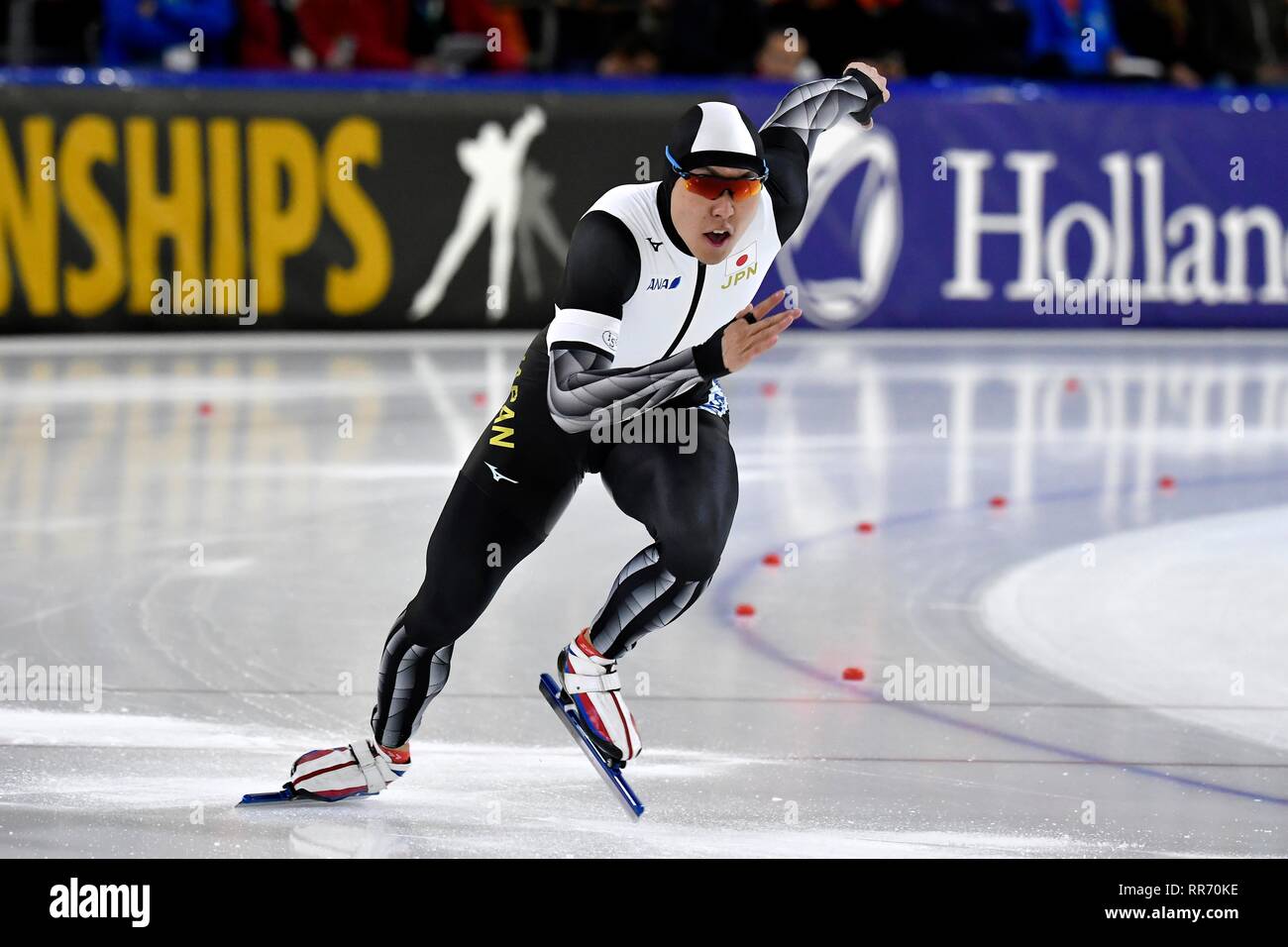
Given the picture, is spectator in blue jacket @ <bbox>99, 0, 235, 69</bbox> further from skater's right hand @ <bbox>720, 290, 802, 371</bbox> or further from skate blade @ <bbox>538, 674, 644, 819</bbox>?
skater's right hand @ <bbox>720, 290, 802, 371</bbox>

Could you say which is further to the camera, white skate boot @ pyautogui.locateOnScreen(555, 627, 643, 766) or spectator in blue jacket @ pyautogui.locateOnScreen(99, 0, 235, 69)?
spectator in blue jacket @ pyautogui.locateOnScreen(99, 0, 235, 69)

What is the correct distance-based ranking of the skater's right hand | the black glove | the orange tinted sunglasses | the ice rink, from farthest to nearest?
the black glove
the ice rink
the orange tinted sunglasses
the skater's right hand

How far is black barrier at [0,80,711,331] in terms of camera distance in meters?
11.5

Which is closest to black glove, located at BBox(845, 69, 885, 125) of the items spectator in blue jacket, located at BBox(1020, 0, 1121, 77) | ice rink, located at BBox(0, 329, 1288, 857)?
ice rink, located at BBox(0, 329, 1288, 857)

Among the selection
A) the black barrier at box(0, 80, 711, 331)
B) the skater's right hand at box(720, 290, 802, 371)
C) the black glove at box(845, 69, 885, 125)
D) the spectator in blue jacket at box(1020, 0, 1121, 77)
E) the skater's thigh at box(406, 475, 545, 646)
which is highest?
the spectator in blue jacket at box(1020, 0, 1121, 77)

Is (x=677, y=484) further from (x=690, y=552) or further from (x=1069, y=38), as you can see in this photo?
(x=1069, y=38)

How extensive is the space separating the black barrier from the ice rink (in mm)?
1848

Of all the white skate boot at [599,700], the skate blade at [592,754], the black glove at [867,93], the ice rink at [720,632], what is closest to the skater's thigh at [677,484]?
the white skate boot at [599,700]

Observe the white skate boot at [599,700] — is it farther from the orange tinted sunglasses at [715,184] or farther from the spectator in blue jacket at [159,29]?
the spectator in blue jacket at [159,29]

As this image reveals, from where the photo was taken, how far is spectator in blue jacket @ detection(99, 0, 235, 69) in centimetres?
1203

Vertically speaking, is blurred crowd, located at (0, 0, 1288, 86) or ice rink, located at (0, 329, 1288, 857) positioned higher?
blurred crowd, located at (0, 0, 1288, 86)

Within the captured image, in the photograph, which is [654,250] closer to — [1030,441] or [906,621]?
[906,621]

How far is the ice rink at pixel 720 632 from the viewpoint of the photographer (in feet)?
12.6

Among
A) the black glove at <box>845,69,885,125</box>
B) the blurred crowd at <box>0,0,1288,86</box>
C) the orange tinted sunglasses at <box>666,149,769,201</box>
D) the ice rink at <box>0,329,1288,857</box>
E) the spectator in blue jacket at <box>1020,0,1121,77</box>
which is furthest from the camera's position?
the spectator in blue jacket at <box>1020,0,1121,77</box>
